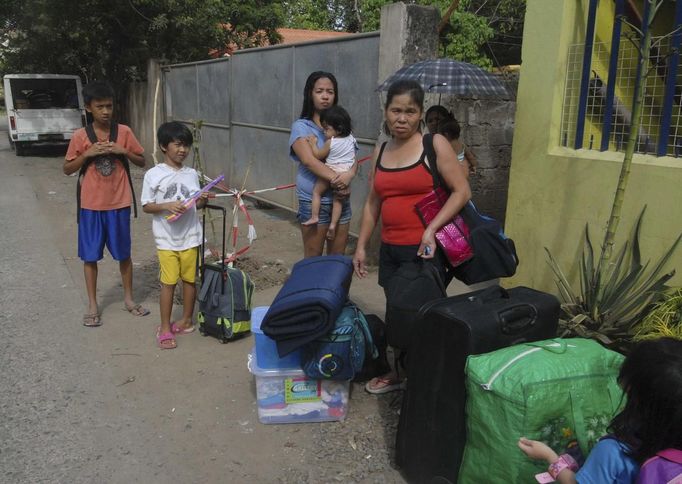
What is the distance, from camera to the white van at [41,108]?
16.6 metres

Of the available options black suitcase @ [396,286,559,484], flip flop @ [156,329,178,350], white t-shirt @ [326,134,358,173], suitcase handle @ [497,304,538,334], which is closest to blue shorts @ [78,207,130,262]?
flip flop @ [156,329,178,350]

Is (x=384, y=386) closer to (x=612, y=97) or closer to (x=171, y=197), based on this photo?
(x=171, y=197)

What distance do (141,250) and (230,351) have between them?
3234 mm

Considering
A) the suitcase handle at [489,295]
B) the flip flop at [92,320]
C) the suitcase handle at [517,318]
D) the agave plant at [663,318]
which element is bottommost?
the flip flop at [92,320]

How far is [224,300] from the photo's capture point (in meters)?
4.16

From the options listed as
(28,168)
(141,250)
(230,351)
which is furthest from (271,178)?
(28,168)

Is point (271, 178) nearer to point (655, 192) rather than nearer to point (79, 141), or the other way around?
point (79, 141)

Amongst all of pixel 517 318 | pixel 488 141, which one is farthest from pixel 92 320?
pixel 488 141

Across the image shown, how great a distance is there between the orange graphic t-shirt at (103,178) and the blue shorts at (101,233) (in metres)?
0.06

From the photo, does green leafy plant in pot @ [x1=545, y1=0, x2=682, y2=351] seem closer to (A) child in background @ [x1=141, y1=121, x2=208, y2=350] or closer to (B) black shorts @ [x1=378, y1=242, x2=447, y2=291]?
(B) black shorts @ [x1=378, y1=242, x2=447, y2=291]

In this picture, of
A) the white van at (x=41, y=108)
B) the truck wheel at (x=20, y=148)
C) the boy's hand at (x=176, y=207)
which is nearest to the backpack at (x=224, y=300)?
the boy's hand at (x=176, y=207)

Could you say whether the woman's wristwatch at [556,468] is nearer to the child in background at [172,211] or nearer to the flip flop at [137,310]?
the child in background at [172,211]

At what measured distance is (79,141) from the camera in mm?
4312

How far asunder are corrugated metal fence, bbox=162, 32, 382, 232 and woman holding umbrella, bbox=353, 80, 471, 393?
310 centimetres
